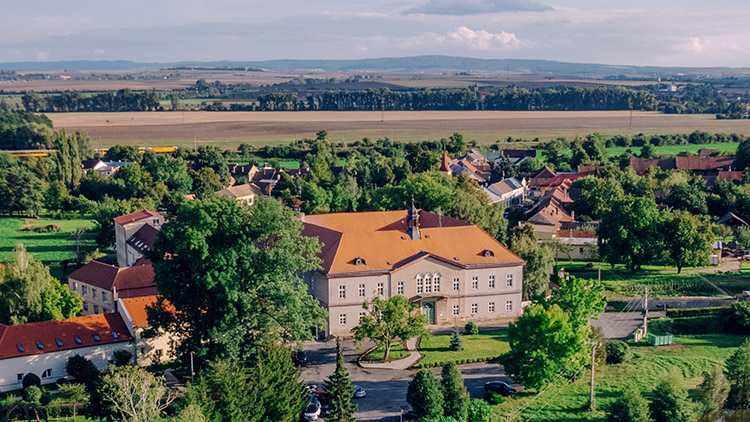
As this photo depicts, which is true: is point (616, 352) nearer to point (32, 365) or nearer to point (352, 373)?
point (352, 373)

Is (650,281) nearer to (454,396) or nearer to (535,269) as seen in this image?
(535,269)


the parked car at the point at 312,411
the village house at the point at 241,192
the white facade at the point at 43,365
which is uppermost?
the village house at the point at 241,192

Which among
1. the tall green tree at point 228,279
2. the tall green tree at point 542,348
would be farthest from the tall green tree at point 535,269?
the tall green tree at point 228,279

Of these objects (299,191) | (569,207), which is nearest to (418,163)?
(299,191)

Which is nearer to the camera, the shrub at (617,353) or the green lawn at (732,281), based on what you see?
the shrub at (617,353)

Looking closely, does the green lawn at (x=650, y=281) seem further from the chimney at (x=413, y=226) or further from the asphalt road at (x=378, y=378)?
the asphalt road at (x=378, y=378)

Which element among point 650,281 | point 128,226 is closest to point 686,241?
point 650,281
